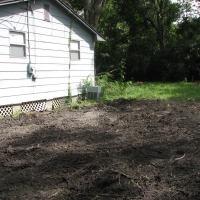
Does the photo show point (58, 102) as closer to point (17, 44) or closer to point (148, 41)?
point (17, 44)

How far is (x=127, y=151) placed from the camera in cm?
417

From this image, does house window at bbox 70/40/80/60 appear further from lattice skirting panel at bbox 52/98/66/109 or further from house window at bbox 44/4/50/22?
lattice skirting panel at bbox 52/98/66/109

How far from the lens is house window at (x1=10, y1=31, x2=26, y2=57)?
23.4ft

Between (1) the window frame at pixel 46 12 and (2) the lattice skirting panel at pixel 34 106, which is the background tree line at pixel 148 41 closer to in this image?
(1) the window frame at pixel 46 12

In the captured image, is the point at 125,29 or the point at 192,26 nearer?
the point at 192,26

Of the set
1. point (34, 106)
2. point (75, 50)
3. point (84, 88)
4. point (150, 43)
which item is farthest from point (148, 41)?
point (34, 106)

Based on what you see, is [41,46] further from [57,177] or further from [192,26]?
[192,26]

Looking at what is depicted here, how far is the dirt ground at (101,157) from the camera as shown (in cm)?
294

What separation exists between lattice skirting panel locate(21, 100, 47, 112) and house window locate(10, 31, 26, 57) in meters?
1.55

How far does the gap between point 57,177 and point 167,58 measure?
1607 cm

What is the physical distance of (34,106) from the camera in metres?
8.02

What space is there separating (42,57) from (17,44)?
1.05 m

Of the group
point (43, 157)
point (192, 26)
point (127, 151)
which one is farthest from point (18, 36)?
point (192, 26)

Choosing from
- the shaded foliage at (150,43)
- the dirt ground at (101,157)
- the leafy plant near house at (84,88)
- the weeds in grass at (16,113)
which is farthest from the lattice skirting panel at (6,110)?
the shaded foliage at (150,43)
